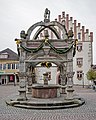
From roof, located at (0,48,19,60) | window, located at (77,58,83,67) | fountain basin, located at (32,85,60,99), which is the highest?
roof, located at (0,48,19,60)

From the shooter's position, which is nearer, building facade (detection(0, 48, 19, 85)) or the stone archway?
the stone archway

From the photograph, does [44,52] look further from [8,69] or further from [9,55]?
[9,55]

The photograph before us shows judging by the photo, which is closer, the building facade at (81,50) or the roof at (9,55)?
the building facade at (81,50)

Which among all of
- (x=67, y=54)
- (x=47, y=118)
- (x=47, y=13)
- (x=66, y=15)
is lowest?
(x=47, y=118)

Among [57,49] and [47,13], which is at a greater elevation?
[47,13]

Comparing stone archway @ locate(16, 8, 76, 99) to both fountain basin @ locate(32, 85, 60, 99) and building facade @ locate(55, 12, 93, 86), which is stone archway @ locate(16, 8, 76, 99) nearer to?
fountain basin @ locate(32, 85, 60, 99)

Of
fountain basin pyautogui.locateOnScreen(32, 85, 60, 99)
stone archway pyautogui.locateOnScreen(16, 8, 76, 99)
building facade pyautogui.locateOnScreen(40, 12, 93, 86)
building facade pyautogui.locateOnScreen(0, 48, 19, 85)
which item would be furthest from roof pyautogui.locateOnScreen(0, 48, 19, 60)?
stone archway pyautogui.locateOnScreen(16, 8, 76, 99)

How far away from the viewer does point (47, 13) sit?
17.8m

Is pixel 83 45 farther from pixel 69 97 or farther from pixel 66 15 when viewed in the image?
pixel 69 97

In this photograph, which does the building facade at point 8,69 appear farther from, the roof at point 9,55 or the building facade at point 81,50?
the building facade at point 81,50

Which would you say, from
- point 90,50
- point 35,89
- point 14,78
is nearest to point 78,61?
point 90,50

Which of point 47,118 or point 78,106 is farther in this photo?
point 78,106

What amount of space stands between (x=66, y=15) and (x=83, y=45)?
748 centimetres

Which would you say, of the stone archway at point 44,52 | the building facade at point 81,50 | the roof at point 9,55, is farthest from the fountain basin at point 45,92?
the roof at point 9,55
